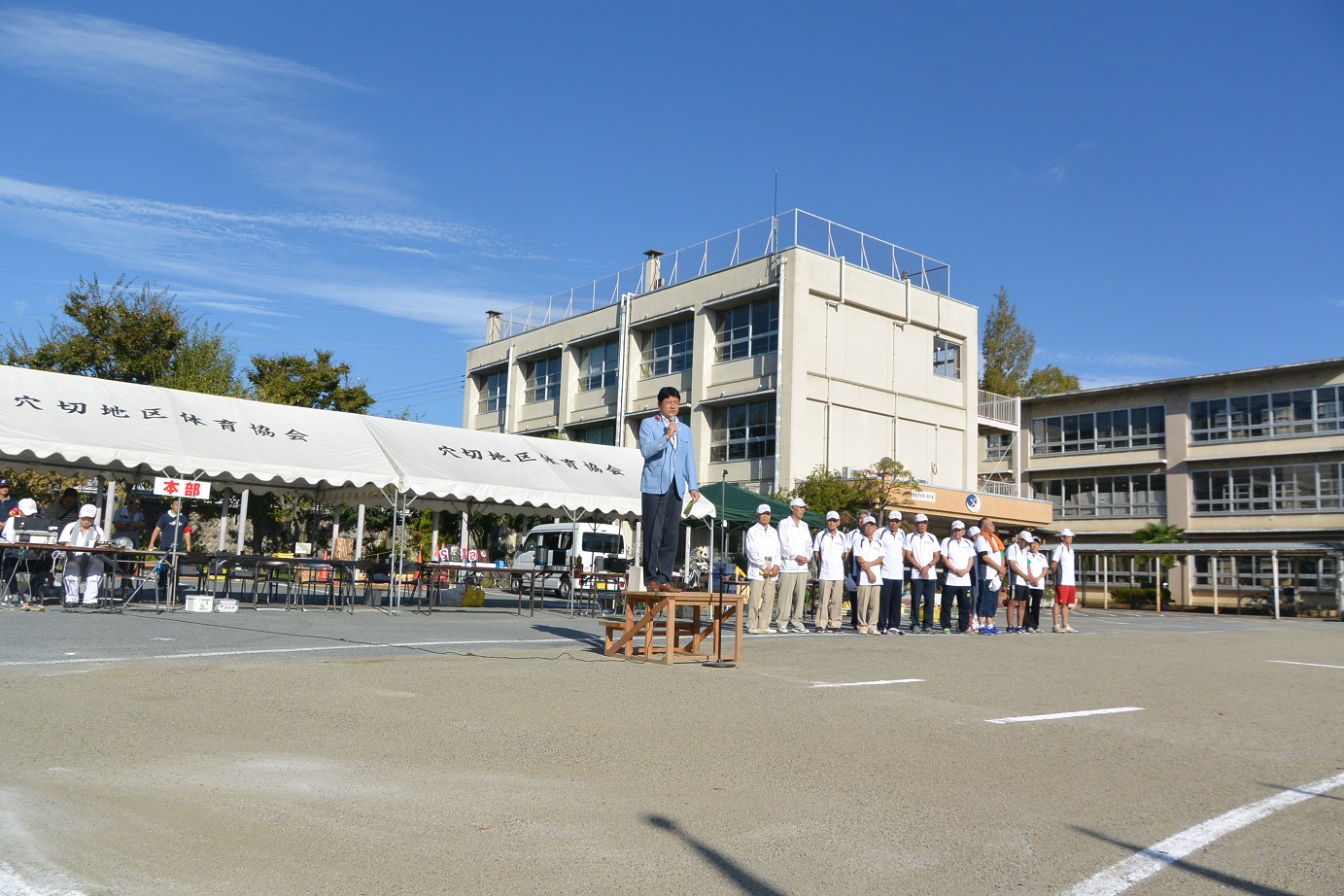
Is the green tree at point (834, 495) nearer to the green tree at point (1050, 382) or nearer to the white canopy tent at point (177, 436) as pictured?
the white canopy tent at point (177, 436)

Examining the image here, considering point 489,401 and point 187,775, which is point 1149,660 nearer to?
point 187,775

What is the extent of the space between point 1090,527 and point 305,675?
49.7 m

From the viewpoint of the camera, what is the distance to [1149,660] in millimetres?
11516

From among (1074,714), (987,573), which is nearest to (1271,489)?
(987,573)

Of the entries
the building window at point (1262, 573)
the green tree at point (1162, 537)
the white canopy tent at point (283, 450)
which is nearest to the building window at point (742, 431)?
the white canopy tent at point (283, 450)

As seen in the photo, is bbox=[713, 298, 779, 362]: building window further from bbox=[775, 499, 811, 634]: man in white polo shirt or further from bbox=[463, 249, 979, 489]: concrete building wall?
bbox=[775, 499, 811, 634]: man in white polo shirt

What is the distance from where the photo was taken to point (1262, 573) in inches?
1785

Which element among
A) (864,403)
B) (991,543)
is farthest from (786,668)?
(864,403)

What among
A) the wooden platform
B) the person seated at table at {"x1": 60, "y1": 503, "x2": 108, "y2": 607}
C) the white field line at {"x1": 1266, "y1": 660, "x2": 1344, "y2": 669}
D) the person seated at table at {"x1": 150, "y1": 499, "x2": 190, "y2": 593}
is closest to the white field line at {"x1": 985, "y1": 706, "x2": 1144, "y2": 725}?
the wooden platform

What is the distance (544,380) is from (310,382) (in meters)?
11.9

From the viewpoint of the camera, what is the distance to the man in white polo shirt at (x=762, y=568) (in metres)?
14.7

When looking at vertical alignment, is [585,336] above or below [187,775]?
above

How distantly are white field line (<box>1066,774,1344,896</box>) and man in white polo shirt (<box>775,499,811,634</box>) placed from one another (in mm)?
10196

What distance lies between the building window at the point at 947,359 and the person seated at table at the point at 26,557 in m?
34.0
